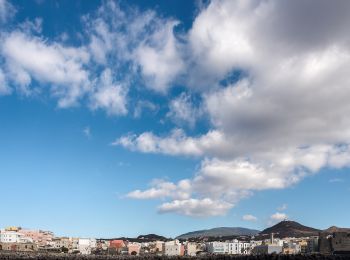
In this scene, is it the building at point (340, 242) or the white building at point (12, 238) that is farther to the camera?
the white building at point (12, 238)

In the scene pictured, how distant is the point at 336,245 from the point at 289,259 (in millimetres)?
54802

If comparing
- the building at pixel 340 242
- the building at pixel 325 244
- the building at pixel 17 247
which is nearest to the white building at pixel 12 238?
the building at pixel 17 247

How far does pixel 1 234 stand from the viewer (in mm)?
179375

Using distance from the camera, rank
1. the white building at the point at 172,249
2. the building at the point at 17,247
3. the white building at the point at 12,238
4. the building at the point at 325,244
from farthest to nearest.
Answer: the white building at the point at 172,249, the white building at the point at 12,238, the building at the point at 325,244, the building at the point at 17,247

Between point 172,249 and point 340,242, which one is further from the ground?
point 340,242

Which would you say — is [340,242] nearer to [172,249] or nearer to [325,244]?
[325,244]

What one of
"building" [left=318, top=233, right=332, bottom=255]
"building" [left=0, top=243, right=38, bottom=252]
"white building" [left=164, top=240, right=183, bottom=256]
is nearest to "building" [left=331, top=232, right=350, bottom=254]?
"building" [left=318, top=233, right=332, bottom=255]

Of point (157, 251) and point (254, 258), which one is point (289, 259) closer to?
point (254, 258)

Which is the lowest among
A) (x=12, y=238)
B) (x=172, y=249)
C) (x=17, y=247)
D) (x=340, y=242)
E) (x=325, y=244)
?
(x=172, y=249)

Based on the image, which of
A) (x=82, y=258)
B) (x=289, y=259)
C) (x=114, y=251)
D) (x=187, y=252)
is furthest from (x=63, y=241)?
(x=289, y=259)

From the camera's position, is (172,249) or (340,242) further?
(172,249)

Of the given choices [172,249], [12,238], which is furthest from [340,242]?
[12,238]

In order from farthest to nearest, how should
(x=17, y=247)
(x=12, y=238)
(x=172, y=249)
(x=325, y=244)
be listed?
(x=172, y=249) → (x=12, y=238) → (x=325, y=244) → (x=17, y=247)

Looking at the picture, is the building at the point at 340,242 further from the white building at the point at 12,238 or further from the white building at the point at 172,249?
the white building at the point at 12,238
